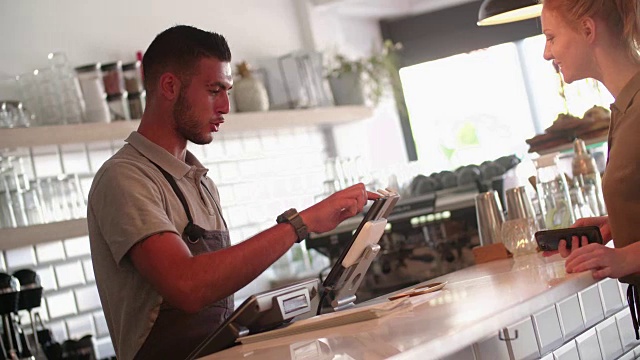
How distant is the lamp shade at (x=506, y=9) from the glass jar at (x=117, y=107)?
71.1 inches

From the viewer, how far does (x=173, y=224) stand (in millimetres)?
2768

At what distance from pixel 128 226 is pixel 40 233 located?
7.25 feet

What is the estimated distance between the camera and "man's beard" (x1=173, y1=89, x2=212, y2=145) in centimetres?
296

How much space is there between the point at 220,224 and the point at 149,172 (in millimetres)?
326

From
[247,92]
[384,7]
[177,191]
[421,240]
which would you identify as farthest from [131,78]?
[384,7]

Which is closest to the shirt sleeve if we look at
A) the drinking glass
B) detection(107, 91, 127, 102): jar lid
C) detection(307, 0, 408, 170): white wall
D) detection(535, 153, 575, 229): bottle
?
the drinking glass

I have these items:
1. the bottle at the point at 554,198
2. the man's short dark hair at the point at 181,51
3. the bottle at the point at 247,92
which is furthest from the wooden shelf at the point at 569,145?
the man's short dark hair at the point at 181,51

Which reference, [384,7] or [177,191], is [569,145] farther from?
[177,191]

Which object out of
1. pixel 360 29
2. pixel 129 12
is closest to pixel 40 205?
pixel 129 12

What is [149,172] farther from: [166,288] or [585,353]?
[585,353]

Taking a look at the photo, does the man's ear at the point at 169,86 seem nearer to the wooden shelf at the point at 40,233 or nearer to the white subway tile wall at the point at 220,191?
the wooden shelf at the point at 40,233

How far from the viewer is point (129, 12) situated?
19.4 ft

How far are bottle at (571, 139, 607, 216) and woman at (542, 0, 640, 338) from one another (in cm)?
185

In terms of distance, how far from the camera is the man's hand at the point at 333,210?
2.70m
